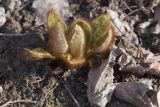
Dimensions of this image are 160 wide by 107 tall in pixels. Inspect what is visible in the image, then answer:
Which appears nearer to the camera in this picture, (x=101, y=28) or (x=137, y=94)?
(x=137, y=94)

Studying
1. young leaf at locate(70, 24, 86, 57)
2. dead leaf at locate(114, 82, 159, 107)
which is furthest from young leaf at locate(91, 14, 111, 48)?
dead leaf at locate(114, 82, 159, 107)

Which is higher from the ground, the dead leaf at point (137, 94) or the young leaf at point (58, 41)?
the young leaf at point (58, 41)

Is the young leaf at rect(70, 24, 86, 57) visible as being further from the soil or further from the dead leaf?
the dead leaf

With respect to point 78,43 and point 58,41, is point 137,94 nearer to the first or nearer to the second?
point 78,43

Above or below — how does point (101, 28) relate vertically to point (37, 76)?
above

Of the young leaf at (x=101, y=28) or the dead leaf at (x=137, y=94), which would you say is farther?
the young leaf at (x=101, y=28)

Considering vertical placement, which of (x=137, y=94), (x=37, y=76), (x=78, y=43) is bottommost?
(x=137, y=94)

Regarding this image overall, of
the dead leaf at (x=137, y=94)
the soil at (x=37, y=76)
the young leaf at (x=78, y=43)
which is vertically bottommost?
the dead leaf at (x=137, y=94)

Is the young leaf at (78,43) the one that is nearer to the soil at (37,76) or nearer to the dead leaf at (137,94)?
the soil at (37,76)

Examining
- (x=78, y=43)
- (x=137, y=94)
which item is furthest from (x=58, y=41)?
(x=137, y=94)

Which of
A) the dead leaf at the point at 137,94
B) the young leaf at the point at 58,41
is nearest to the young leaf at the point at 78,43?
the young leaf at the point at 58,41
